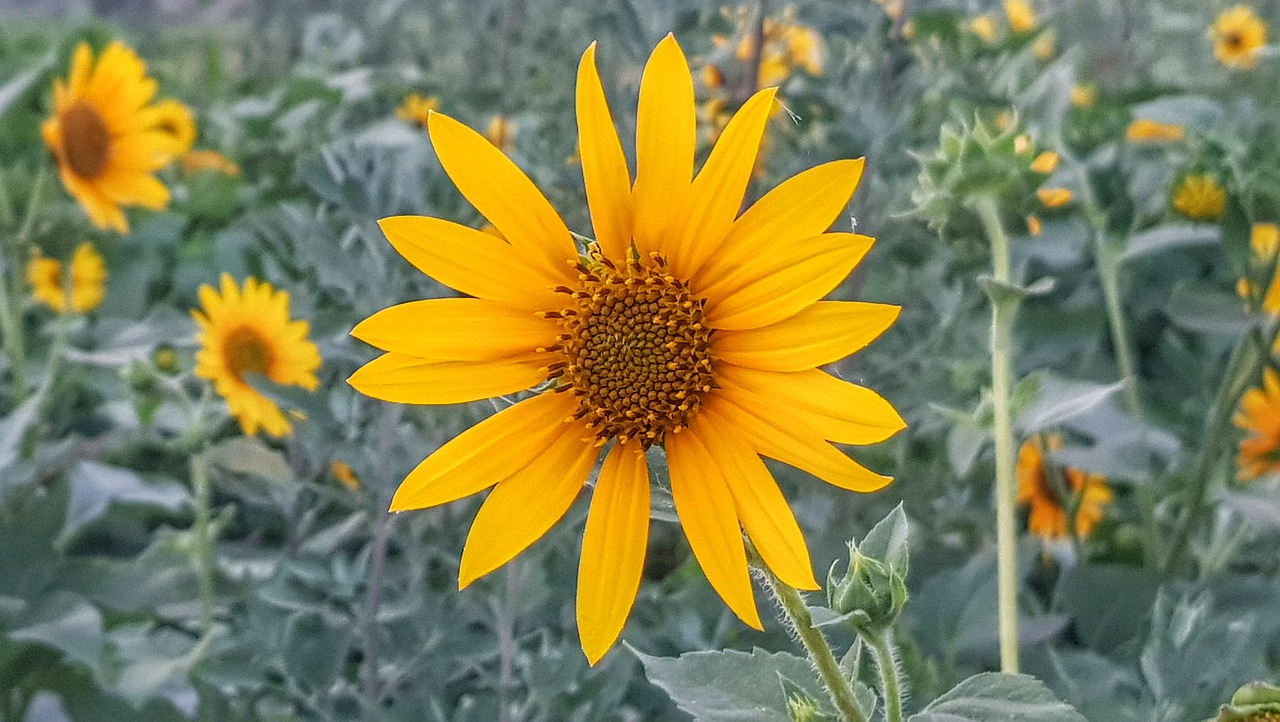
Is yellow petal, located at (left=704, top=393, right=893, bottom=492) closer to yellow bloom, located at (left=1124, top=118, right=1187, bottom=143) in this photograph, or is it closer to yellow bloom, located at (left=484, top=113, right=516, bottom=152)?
yellow bloom, located at (left=484, top=113, right=516, bottom=152)

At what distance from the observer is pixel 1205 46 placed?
2.52m

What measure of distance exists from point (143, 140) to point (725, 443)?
1139 mm

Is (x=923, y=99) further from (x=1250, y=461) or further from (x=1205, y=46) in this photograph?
(x=1205, y=46)

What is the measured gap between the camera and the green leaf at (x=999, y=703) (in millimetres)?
381

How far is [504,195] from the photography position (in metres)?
0.41

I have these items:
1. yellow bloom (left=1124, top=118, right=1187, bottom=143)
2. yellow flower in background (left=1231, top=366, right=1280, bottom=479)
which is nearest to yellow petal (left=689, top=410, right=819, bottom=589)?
yellow flower in background (left=1231, top=366, right=1280, bottom=479)

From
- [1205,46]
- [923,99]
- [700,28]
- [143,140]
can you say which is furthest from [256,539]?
[1205,46]

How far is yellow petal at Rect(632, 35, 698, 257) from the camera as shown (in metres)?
0.39

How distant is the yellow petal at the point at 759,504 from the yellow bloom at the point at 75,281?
4.25 ft

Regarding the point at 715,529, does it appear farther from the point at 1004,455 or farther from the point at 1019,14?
the point at 1019,14

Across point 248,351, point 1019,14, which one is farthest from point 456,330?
point 1019,14

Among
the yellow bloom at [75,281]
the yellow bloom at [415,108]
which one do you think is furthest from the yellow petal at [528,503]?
the yellow bloom at [415,108]

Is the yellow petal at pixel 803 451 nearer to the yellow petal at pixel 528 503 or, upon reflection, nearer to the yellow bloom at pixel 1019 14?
the yellow petal at pixel 528 503

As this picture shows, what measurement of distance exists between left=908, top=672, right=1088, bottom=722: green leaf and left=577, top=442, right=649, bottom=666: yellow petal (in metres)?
0.11
